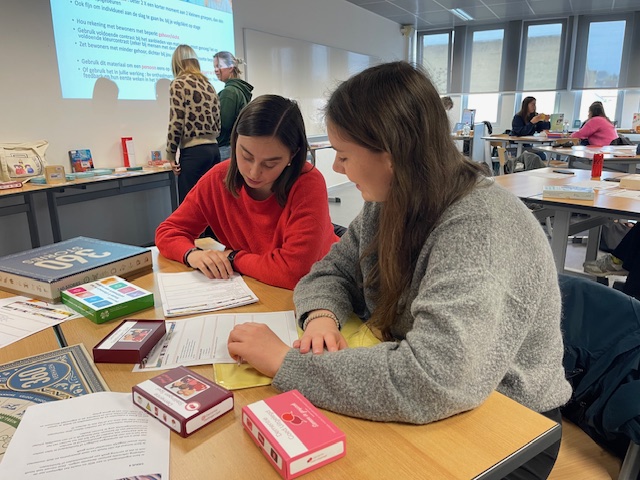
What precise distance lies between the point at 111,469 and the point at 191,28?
14.0ft

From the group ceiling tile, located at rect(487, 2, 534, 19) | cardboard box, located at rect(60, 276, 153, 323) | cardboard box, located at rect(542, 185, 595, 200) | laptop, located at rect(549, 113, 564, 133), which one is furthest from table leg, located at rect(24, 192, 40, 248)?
laptop, located at rect(549, 113, 564, 133)

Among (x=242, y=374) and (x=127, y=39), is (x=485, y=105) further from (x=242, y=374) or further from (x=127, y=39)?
(x=242, y=374)

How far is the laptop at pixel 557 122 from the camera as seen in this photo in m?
7.27

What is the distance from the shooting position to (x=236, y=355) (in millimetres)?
823

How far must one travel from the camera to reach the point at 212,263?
131 cm

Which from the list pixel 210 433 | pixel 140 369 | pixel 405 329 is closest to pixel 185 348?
pixel 140 369

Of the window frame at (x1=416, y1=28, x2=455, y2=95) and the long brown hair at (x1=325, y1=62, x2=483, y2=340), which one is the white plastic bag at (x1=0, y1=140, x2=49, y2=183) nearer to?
the long brown hair at (x1=325, y1=62, x2=483, y2=340)

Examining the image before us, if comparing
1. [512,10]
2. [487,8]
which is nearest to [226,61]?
[487,8]

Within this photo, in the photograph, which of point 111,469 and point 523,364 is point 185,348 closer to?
point 111,469

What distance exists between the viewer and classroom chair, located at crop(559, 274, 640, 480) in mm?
884

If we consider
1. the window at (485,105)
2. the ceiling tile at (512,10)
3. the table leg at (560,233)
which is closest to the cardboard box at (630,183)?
the table leg at (560,233)

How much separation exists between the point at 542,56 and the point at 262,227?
8.61 metres

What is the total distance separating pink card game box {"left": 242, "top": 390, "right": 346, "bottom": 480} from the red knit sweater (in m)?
0.60

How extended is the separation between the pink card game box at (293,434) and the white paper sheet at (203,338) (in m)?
0.21
